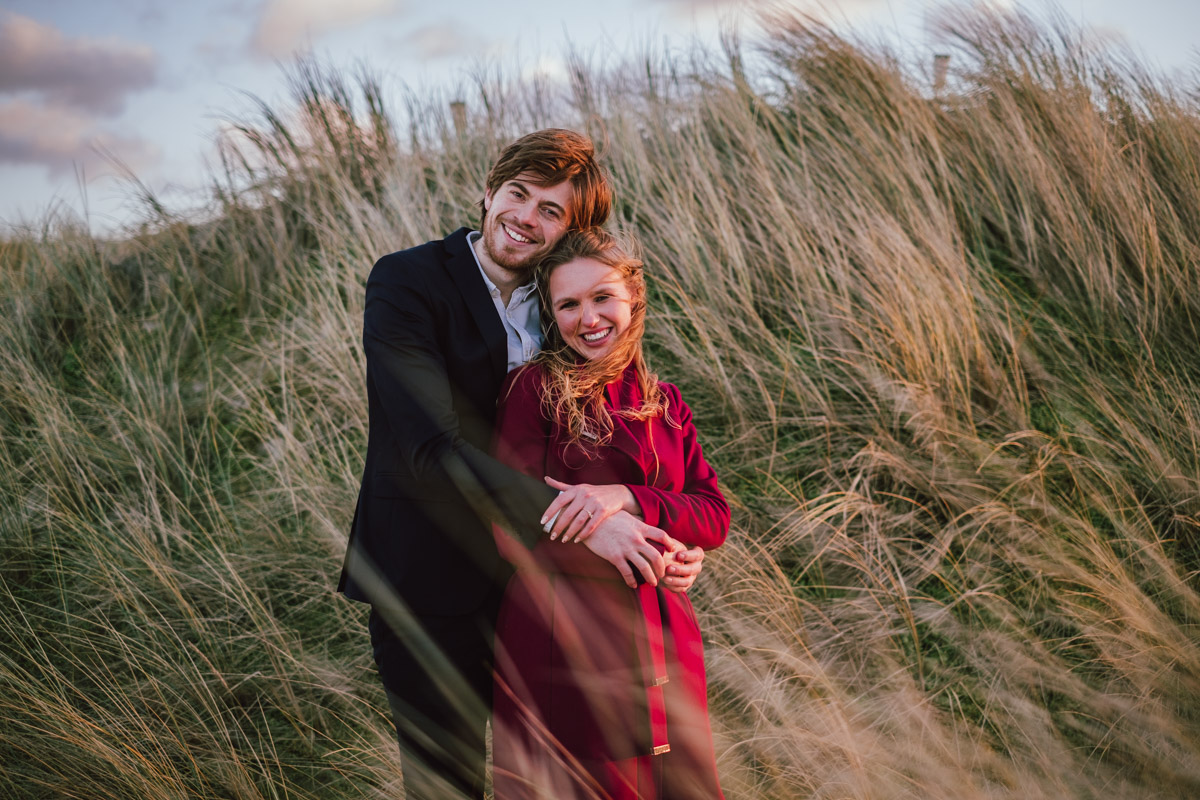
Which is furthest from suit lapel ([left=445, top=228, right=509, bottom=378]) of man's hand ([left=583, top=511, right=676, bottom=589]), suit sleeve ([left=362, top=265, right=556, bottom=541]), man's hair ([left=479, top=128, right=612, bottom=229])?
man's hand ([left=583, top=511, right=676, bottom=589])

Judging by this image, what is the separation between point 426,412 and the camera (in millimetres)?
1704

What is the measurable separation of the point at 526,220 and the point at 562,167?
171mm

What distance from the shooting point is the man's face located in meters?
1.88

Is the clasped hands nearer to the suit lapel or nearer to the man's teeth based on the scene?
the suit lapel

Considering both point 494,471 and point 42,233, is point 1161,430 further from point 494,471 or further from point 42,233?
point 42,233

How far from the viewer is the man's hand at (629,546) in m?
1.59

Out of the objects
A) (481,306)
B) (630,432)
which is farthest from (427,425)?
(630,432)

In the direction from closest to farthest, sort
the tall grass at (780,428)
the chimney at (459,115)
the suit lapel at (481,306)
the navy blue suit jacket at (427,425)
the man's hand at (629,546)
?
the man's hand at (629,546), the navy blue suit jacket at (427,425), the suit lapel at (481,306), the tall grass at (780,428), the chimney at (459,115)

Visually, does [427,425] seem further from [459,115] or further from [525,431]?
[459,115]

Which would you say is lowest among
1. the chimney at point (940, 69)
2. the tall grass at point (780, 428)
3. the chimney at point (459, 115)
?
the tall grass at point (780, 428)

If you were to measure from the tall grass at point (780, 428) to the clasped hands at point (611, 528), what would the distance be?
3.30 feet

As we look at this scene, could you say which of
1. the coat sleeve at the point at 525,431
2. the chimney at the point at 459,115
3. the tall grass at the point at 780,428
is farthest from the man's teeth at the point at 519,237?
the chimney at the point at 459,115

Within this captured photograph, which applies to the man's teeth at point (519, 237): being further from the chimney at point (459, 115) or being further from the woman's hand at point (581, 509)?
the chimney at point (459, 115)

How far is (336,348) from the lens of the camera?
12.9 feet
